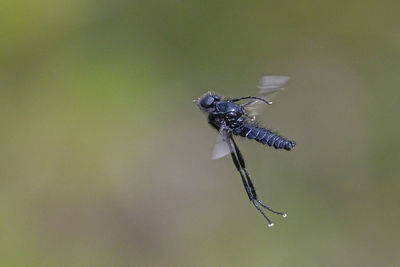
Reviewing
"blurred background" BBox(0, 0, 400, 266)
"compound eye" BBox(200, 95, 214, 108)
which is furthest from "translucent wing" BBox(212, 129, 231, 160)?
"blurred background" BBox(0, 0, 400, 266)

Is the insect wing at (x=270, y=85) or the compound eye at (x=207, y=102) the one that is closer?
the insect wing at (x=270, y=85)

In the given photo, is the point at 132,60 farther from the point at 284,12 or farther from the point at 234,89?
the point at 284,12

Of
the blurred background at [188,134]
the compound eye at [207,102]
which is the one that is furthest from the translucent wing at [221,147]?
the blurred background at [188,134]

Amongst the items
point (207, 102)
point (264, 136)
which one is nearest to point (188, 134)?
point (207, 102)

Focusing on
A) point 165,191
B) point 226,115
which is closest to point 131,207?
point 165,191

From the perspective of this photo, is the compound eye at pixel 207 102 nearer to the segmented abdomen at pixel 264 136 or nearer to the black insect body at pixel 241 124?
the black insect body at pixel 241 124

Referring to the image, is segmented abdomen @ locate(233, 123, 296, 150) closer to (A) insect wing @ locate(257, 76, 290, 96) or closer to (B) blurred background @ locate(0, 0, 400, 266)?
(A) insect wing @ locate(257, 76, 290, 96)
